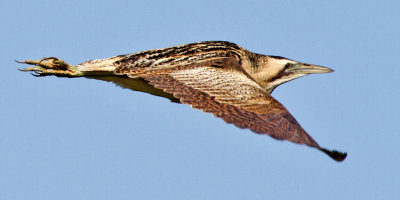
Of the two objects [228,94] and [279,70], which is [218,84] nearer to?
[228,94]

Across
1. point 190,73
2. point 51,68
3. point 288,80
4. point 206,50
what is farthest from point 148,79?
point 288,80

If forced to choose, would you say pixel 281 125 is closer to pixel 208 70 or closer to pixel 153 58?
pixel 208 70

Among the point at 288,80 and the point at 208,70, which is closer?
the point at 208,70

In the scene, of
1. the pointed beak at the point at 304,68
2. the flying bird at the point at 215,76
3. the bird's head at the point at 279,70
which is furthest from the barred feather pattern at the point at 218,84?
the pointed beak at the point at 304,68

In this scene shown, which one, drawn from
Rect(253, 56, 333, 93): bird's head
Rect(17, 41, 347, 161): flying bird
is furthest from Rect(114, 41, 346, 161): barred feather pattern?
Rect(253, 56, 333, 93): bird's head

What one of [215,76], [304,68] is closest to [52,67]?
[215,76]

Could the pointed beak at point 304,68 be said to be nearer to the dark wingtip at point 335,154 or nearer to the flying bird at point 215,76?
the flying bird at point 215,76

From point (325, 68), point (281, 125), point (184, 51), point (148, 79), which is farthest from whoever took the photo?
point (325, 68)
